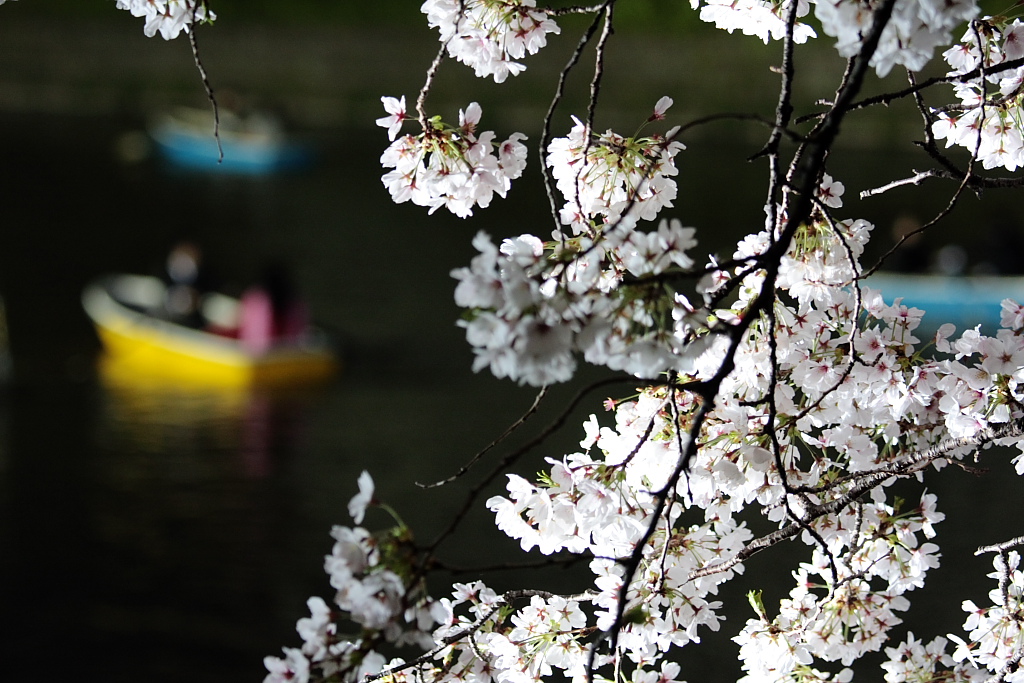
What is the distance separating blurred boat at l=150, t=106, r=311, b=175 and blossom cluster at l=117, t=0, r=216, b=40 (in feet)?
68.8

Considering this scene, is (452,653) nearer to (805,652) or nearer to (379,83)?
(805,652)

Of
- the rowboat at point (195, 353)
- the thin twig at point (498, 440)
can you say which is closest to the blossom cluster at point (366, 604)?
the thin twig at point (498, 440)

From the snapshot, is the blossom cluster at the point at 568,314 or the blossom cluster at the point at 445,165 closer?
the blossom cluster at the point at 568,314

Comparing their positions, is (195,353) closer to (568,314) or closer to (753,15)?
(753,15)

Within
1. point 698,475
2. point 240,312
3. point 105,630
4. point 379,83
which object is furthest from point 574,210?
point 379,83

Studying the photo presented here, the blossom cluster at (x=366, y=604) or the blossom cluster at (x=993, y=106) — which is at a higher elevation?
the blossom cluster at (x=993, y=106)

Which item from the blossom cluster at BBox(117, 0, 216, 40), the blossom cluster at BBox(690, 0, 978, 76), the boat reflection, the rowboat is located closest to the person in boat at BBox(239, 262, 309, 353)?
the rowboat

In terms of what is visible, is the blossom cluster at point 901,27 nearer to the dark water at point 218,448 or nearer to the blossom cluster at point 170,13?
the blossom cluster at point 170,13

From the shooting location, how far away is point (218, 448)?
10.3m

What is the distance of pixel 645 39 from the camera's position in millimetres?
25422

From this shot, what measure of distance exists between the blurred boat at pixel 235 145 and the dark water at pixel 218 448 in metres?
3.97

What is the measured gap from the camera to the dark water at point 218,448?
7668 mm

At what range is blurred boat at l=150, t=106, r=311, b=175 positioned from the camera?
22828 millimetres

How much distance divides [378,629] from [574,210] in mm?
628
